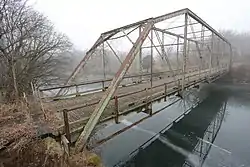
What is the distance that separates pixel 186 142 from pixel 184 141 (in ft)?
0.50

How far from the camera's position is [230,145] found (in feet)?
44.8

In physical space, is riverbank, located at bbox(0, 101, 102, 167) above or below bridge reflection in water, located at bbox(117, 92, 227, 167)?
above

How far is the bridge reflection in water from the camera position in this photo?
12055 mm

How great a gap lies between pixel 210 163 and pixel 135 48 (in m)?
7.25

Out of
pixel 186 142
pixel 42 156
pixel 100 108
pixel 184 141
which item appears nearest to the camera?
pixel 42 156

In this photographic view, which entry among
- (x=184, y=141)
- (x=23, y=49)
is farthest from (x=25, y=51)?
(x=184, y=141)

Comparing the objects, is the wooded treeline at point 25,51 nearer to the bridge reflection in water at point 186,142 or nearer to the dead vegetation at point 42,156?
the bridge reflection in water at point 186,142

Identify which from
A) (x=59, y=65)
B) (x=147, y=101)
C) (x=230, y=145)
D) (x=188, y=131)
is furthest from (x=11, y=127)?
(x=59, y=65)

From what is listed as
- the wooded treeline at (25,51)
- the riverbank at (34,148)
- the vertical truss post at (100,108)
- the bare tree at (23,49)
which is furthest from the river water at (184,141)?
the bare tree at (23,49)

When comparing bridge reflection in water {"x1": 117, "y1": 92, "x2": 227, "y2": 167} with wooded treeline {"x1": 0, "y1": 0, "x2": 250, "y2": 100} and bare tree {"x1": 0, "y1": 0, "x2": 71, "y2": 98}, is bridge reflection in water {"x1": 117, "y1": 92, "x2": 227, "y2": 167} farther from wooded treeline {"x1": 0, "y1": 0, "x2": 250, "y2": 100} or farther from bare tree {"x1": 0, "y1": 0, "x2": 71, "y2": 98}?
bare tree {"x1": 0, "y1": 0, "x2": 71, "y2": 98}

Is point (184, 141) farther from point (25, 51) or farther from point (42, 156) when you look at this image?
point (25, 51)

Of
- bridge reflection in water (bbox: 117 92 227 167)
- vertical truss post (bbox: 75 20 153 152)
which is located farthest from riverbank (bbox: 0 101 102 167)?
bridge reflection in water (bbox: 117 92 227 167)

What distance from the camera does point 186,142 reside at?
14.7 m

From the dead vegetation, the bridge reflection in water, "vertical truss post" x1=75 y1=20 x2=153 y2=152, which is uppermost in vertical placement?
"vertical truss post" x1=75 y1=20 x2=153 y2=152
